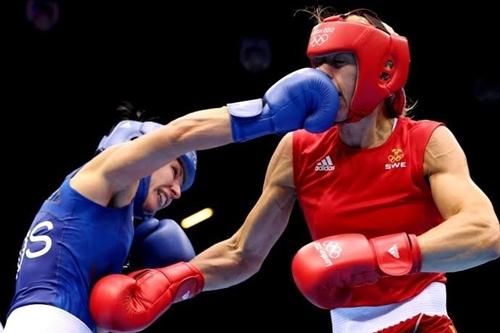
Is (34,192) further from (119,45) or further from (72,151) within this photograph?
(119,45)

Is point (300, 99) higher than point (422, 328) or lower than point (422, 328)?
higher

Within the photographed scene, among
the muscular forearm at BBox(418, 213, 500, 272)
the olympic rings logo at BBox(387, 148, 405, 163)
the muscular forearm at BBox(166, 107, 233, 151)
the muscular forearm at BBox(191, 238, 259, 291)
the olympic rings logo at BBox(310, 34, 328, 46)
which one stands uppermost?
the olympic rings logo at BBox(310, 34, 328, 46)

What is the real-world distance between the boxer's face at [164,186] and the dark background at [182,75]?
279 cm

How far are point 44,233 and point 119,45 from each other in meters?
3.63

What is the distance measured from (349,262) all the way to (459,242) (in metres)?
0.36

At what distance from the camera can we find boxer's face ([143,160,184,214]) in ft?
10.4

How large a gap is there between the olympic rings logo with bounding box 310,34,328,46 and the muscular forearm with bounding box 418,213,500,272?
75cm

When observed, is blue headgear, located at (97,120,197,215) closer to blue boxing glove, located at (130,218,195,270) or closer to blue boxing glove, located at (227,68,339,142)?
blue boxing glove, located at (130,218,195,270)

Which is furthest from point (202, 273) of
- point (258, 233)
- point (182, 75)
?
point (182, 75)

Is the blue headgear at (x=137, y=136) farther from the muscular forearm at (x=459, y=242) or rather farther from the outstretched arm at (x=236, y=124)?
the muscular forearm at (x=459, y=242)

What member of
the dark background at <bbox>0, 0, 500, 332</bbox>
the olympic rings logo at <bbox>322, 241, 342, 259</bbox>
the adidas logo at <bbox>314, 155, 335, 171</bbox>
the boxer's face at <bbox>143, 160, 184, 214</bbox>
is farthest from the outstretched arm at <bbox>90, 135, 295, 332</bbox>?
the dark background at <bbox>0, 0, 500, 332</bbox>

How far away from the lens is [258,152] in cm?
710

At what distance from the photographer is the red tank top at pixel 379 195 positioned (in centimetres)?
288

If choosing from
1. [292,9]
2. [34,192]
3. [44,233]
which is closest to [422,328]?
[44,233]
